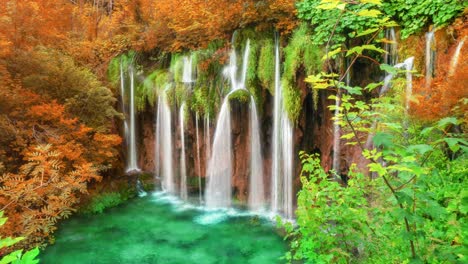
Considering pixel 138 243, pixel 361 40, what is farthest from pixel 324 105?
pixel 138 243

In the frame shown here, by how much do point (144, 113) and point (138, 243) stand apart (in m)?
7.16

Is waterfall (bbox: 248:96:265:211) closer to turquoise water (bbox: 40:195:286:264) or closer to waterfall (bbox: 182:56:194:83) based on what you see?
turquoise water (bbox: 40:195:286:264)

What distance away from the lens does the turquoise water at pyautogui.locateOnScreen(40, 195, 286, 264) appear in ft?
28.8

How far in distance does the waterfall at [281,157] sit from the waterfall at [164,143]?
16.5 ft

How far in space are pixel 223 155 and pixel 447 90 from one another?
7.90 metres

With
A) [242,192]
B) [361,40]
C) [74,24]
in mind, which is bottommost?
[242,192]

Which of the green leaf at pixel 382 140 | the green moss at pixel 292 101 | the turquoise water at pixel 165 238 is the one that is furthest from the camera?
the green moss at pixel 292 101

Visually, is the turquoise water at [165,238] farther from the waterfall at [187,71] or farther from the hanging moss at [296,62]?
the waterfall at [187,71]

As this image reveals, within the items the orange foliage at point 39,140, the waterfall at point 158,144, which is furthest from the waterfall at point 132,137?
the orange foliage at point 39,140

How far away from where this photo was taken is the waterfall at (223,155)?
38.8 feet

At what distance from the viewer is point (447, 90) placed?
584 cm

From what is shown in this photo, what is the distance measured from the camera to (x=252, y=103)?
11523 mm

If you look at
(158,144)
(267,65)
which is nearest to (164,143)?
(158,144)

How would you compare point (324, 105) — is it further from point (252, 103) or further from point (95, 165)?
point (95, 165)
